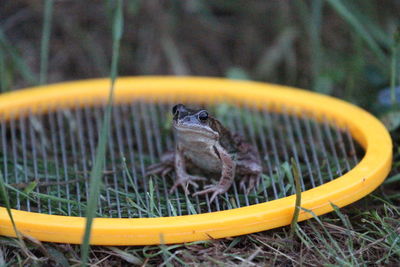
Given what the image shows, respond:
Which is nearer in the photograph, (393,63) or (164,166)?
(164,166)

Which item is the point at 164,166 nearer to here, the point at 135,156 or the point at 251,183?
the point at 135,156

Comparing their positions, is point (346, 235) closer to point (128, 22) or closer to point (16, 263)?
point (16, 263)

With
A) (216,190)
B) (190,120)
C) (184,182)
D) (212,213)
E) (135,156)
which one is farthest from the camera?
(135,156)

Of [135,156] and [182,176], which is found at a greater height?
[182,176]

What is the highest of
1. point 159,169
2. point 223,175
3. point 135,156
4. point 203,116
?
point 203,116

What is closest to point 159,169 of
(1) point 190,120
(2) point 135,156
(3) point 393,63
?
(2) point 135,156

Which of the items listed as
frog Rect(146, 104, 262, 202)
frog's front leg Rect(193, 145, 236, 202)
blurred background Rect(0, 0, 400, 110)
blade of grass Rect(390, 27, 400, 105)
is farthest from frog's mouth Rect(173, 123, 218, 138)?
blurred background Rect(0, 0, 400, 110)

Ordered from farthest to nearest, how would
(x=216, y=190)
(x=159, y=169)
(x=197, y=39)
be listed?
(x=197, y=39)
(x=159, y=169)
(x=216, y=190)

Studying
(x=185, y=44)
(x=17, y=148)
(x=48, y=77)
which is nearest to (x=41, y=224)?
(x=17, y=148)
